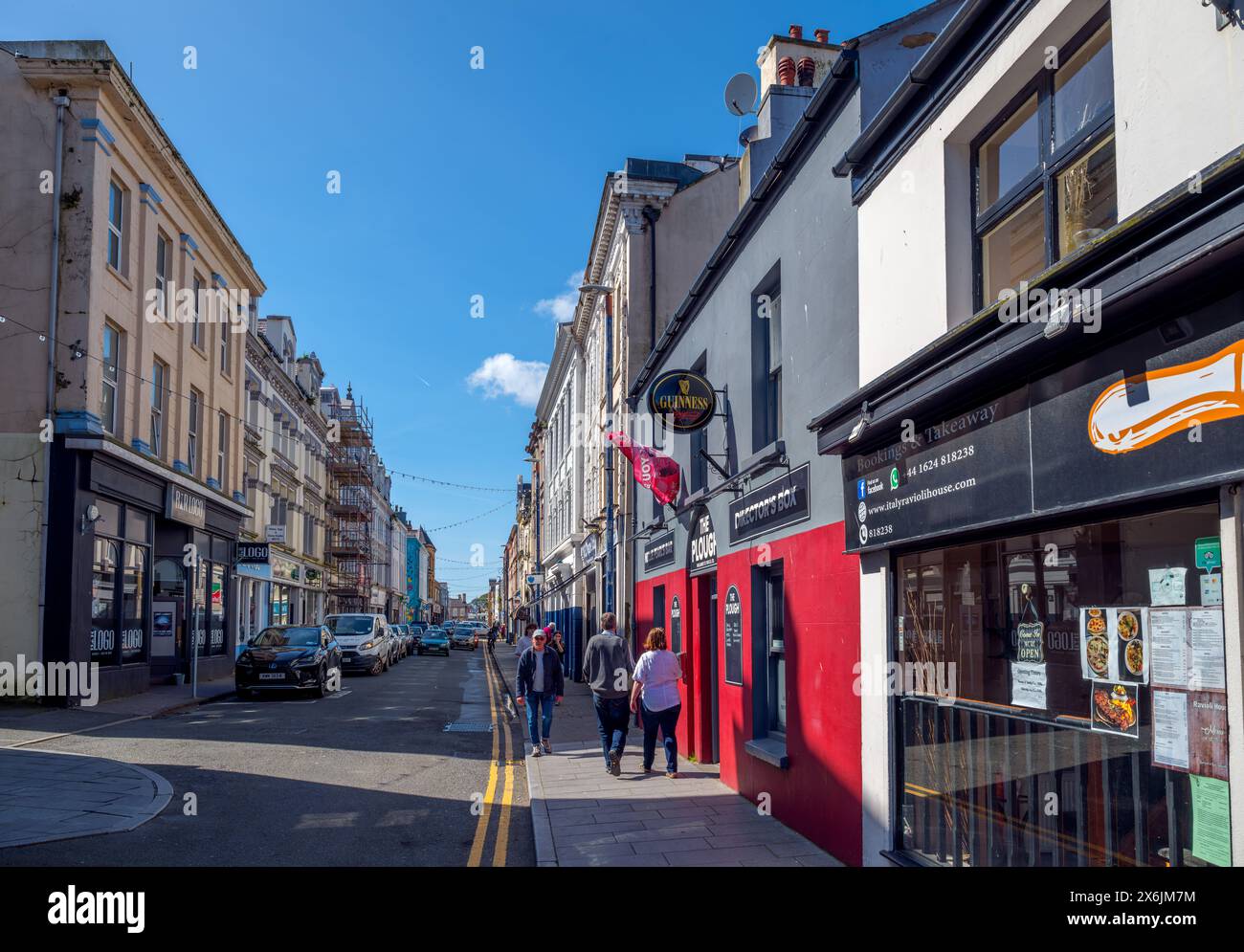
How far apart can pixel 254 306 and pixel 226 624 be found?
39.1 ft

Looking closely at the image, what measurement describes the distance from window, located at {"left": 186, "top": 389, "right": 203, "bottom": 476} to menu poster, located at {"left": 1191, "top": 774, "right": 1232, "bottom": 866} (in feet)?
77.3

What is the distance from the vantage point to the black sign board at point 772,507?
799 centimetres

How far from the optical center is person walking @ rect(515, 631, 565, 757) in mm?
12734

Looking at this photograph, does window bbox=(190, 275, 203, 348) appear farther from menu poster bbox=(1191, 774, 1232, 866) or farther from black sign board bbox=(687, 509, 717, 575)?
A: menu poster bbox=(1191, 774, 1232, 866)

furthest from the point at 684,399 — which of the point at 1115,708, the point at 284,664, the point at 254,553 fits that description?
the point at 254,553

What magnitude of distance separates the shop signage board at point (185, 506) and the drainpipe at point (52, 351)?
432cm

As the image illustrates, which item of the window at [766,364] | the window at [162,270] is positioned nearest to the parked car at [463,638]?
the window at [162,270]

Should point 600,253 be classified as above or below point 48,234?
above

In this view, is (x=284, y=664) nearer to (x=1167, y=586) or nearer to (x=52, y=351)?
(x=52, y=351)

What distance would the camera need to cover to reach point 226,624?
84.7ft

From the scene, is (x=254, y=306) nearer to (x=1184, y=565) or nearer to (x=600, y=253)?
(x=600, y=253)

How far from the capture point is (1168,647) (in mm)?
3848

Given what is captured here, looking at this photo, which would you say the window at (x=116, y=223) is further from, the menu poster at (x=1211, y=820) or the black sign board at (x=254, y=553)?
the menu poster at (x=1211, y=820)
